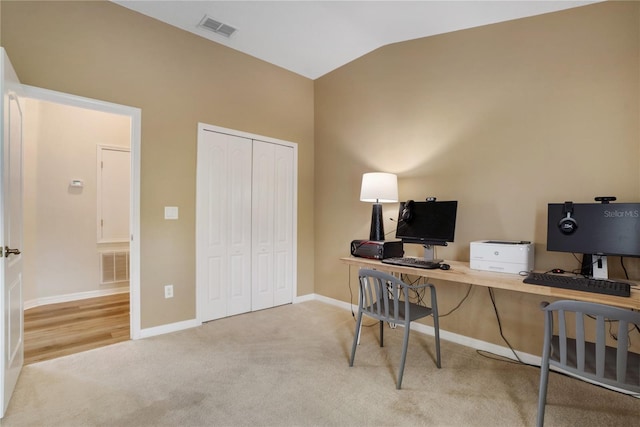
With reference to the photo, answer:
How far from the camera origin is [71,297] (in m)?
4.09

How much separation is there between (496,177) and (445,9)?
144 cm

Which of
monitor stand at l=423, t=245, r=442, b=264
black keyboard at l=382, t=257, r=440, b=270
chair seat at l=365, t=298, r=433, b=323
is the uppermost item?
monitor stand at l=423, t=245, r=442, b=264

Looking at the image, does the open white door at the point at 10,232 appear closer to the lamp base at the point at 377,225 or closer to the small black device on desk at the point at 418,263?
the small black device on desk at the point at 418,263

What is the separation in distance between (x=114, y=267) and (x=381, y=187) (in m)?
3.79

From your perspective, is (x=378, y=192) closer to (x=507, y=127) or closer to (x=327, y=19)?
(x=507, y=127)

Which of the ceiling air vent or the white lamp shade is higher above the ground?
the ceiling air vent

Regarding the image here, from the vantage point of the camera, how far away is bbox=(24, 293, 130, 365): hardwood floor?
270cm

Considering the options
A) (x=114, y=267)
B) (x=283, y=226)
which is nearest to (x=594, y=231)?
(x=283, y=226)

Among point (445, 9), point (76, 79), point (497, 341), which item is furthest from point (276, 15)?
point (497, 341)

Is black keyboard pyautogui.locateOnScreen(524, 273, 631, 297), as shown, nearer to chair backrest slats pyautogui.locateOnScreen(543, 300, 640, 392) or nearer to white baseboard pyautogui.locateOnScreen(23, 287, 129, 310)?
chair backrest slats pyautogui.locateOnScreen(543, 300, 640, 392)

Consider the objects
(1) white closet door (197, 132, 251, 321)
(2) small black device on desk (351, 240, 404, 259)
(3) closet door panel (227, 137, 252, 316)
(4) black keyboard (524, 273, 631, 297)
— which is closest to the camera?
(4) black keyboard (524, 273, 631, 297)

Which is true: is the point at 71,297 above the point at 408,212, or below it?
below

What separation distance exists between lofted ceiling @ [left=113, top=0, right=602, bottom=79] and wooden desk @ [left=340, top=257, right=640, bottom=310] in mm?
1997

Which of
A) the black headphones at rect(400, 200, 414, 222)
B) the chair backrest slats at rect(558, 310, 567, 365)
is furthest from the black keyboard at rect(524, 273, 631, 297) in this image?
the black headphones at rect(400, 200, 414, 222)
